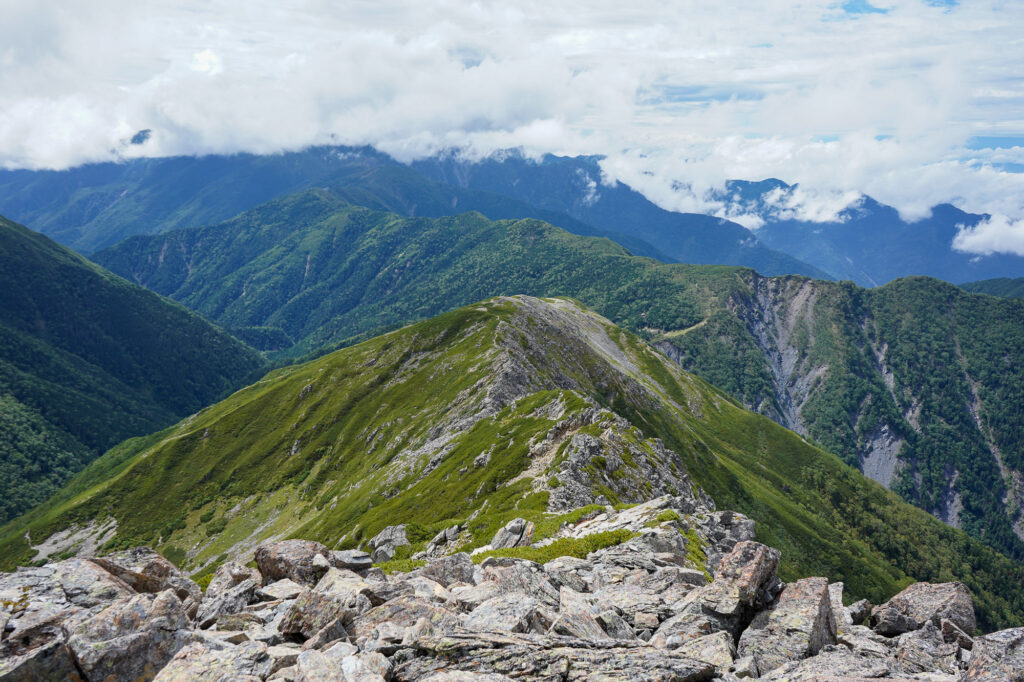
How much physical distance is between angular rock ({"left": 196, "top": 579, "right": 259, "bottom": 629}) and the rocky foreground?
96 mm

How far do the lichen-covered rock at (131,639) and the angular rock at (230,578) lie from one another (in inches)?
332

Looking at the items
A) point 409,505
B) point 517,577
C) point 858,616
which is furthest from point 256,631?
point 409,505

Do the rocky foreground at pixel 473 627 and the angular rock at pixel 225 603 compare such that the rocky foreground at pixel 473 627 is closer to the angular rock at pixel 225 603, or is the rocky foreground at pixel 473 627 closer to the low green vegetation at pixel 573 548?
the angular rock at pixel 225 603

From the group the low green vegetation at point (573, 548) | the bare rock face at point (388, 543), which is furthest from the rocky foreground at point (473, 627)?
the bare rock face at point (388, 543)

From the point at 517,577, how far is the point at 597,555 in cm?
1350

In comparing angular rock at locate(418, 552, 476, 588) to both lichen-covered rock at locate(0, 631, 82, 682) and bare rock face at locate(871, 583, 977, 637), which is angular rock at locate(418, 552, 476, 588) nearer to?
lichen-covered rock at locate(0, 631, 82, 682)

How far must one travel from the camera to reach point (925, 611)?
29062 mm

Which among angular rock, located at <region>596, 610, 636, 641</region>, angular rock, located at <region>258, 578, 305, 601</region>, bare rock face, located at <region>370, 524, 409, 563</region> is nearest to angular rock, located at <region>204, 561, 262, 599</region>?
angular rock, located at <region>258, 578, 305, 601</region>

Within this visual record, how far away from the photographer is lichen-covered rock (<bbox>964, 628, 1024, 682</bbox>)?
16156 millimetres

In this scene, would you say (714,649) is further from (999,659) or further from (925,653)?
(925,653)

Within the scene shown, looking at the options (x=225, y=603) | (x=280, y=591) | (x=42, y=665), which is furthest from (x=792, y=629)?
(x=42, y=665)

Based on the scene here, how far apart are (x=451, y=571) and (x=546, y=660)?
1754 cm

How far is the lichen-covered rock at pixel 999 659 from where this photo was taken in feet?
53.0

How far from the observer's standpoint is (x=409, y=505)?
10556 centimetres
